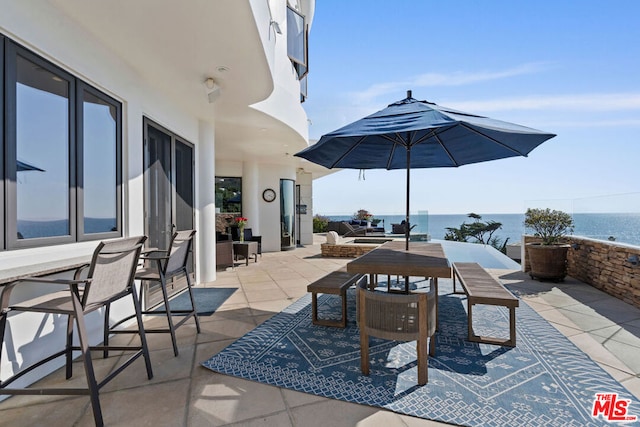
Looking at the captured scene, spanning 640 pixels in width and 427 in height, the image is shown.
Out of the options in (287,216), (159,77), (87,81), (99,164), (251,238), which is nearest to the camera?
(87,81)

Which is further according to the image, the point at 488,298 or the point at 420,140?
the point at 420,140

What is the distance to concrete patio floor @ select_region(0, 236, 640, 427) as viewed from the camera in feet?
5.50

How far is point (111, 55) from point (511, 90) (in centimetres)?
691

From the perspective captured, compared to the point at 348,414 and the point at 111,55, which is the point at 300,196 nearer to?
the point at 111,55

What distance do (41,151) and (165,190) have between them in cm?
198

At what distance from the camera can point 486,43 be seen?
552cm

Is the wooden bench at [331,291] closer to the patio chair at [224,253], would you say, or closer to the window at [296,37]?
the patio chair at [224,253]

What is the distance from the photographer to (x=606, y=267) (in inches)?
168

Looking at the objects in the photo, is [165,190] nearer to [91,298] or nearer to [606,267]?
[91,298]

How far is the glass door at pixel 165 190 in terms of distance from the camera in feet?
12.2

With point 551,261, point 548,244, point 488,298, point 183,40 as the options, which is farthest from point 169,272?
point 548,244

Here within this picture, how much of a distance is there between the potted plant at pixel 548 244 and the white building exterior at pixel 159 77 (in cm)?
477

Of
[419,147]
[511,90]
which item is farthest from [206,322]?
[511,90]

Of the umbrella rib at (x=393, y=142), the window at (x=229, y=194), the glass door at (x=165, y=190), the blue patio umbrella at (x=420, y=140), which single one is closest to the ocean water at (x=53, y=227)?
the glass door at (x=165, y=190)
